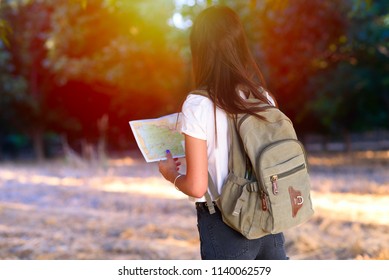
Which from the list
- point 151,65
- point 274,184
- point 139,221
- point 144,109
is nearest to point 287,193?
point 274,184

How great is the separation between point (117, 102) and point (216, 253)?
658 inches

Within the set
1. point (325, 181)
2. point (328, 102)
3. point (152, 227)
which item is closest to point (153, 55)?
point (328, 102)

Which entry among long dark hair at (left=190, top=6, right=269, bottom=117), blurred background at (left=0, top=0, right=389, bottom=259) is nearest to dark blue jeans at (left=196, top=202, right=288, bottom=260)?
long dark hair at (left=190, top=6, right=269, bottom=117)

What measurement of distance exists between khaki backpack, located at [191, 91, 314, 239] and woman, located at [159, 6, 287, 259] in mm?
42

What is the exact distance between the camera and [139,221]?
20.2 ft

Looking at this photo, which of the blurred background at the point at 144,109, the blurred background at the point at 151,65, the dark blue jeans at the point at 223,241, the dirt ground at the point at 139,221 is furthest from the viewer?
the blurred background at the point at 151,65

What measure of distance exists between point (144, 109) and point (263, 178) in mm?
16907

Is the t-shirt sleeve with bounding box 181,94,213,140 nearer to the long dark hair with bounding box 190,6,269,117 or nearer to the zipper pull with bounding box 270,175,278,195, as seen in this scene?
the long dark hair with bounding box 190,6,269,117

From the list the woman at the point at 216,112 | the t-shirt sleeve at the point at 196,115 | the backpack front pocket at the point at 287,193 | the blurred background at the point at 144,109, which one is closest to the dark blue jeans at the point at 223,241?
the woman at the point at 216,112

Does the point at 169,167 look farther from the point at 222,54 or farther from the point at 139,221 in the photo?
the point at 139,221

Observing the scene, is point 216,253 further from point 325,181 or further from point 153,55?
point 153,55

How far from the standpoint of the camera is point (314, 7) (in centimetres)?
1220

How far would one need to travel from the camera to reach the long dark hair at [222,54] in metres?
1.91

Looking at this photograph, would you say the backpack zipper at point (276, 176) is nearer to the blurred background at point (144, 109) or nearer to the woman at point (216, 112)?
the woman at point (216, 112)
